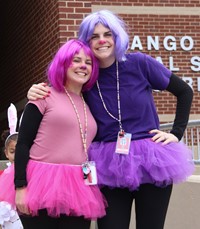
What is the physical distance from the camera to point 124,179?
287cm

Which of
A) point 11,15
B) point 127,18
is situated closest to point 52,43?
point 127,18

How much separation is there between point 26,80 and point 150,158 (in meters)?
7.09

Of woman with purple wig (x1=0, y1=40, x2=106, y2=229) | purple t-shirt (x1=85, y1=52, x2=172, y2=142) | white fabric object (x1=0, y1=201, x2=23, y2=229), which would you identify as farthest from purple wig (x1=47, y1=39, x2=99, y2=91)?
white fabric object (x1=0, y1=201, x2=23, y2=229)

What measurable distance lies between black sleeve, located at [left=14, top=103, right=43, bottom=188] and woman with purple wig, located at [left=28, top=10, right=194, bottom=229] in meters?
0.11

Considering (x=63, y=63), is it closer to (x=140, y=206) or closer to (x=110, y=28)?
(x=110, y=28)

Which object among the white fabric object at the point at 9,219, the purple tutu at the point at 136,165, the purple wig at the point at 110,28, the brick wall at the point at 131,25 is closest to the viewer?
the purple tutu at the point at 136,165

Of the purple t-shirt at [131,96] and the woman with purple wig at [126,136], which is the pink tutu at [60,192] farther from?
the purple t-shirt at [131,96]

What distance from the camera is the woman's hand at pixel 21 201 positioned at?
9.16 feet

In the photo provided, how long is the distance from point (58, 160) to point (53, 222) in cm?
38

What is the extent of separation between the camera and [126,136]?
291 centimetres

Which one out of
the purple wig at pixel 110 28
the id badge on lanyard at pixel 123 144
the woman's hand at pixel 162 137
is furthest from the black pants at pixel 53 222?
the purple wig at pixel 110 28

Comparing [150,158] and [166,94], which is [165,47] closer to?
[166,94]

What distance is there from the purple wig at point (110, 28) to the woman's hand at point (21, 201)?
1024 millimetres

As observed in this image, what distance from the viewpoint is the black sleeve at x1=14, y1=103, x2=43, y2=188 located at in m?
2.82
